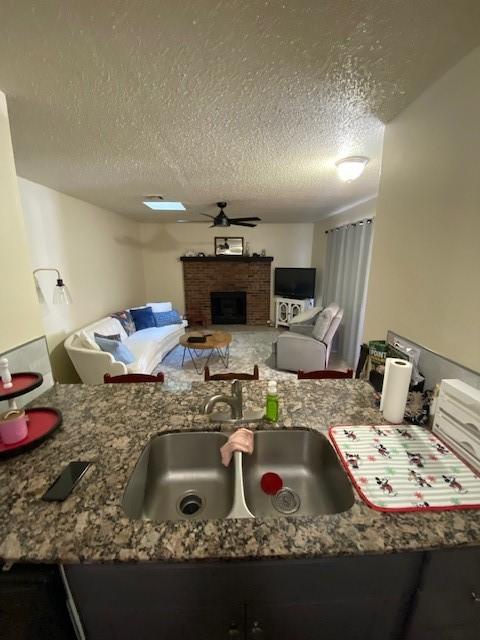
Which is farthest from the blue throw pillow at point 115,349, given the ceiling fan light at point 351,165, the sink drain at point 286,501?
the ceiling fan light at point 351,165

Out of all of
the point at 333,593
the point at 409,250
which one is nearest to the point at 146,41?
the point at 409,250

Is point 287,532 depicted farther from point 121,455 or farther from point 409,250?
point 409,250

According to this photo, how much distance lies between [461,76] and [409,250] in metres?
0.66

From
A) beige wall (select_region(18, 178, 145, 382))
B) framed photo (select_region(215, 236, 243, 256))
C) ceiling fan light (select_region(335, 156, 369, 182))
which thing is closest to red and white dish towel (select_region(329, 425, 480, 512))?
ceiling fan light (select_region(335, 156, 369, 182))

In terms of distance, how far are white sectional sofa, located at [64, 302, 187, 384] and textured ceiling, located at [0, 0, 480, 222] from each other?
170 centimetres

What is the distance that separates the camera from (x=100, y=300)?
12.5ft

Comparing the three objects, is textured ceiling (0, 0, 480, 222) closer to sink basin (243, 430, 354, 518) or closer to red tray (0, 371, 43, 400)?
red tray (0, 371, 43, 400)

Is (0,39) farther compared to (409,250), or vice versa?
(409,250)

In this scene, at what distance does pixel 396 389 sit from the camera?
1.04 m

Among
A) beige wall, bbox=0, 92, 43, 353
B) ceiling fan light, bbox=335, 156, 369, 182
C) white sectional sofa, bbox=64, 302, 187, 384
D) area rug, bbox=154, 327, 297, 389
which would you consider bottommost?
area rug, bbox=154, 327, 297, 389

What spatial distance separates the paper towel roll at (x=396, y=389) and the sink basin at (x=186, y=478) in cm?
70

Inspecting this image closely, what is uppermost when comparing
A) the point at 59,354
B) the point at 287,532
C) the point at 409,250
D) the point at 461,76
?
the point at 461,76

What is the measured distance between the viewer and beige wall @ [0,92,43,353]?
1185 mm

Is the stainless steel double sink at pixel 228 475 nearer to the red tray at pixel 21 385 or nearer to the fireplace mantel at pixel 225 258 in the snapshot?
the red tray at pixel 21 385
